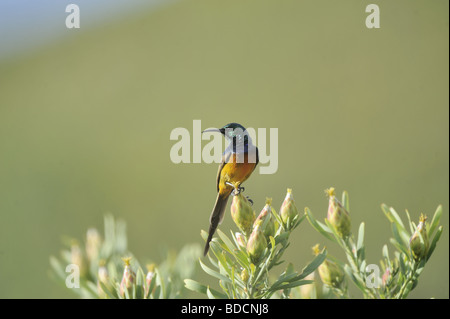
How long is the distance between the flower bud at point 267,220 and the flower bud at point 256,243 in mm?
33

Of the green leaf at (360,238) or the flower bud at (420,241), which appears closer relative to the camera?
the flower bud at (420,241)

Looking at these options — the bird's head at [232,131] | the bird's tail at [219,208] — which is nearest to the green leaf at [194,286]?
the bird's tail at [219,208]

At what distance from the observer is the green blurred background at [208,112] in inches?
153

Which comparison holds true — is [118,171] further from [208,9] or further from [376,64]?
[376,64]

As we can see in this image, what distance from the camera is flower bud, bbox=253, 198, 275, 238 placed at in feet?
3.21

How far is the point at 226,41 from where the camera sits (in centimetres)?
488

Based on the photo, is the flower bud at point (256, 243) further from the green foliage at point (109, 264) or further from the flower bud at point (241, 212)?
the green foliage at point (109, 264)

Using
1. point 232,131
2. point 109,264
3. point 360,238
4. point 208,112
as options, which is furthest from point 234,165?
point 208,112

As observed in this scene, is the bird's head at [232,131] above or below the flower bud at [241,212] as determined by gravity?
above

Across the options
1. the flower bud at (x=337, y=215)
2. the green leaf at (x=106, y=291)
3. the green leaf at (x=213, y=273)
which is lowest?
the green leaf at (x=106, y=291)

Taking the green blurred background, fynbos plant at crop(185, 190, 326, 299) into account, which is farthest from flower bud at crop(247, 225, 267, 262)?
the green blurred background

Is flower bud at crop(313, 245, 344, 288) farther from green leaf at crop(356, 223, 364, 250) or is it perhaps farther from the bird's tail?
the bird's tail

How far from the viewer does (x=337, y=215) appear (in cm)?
107

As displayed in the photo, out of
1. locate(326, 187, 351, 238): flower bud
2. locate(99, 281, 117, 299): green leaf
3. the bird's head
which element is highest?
the bird's head
